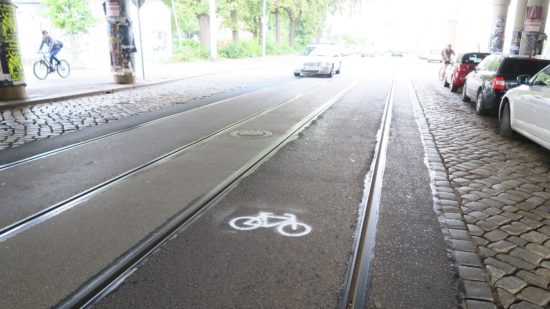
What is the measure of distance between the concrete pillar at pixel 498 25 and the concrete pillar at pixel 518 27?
180 cm

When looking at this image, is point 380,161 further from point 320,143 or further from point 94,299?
point 94,299

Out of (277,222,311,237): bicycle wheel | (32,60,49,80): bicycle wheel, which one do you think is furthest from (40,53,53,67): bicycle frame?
(277,222,311,237): bicycle wheel

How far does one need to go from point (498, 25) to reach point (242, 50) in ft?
71.6

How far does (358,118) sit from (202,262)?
8082mm

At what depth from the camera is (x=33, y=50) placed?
26328mm

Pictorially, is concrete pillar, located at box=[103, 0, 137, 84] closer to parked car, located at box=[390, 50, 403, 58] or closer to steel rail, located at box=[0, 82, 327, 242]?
steel rail, located at box=[0, 82, 327, 242]

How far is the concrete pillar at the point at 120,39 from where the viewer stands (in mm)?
17406

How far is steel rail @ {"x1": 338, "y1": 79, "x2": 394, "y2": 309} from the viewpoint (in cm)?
333

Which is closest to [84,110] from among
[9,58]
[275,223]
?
Answer: [9,58]

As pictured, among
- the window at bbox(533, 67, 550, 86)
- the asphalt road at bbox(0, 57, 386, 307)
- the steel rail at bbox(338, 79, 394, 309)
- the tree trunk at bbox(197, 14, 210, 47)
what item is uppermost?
the tree trunk at bbox(197, 14, 210, 47)

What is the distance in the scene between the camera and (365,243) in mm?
4195

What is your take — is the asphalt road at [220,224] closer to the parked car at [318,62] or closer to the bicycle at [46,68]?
the bicycle at [46,68]

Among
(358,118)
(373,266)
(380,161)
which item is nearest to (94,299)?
(373,266)

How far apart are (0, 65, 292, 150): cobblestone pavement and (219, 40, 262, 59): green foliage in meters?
21.9
